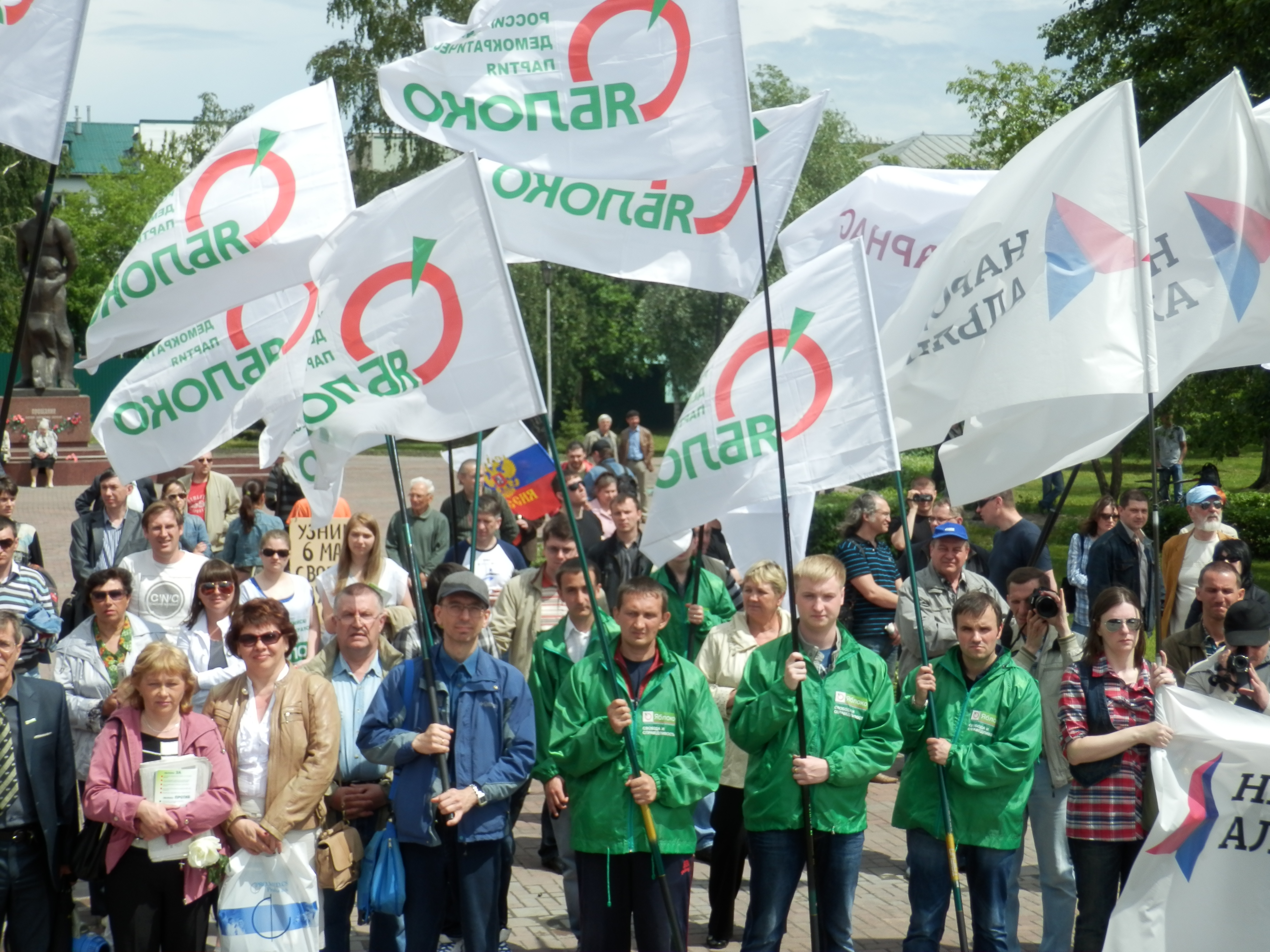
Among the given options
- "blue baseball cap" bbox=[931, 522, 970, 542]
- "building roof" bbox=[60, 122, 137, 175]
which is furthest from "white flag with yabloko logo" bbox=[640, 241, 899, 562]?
"building roof" bbox=[60, 122, 137, 175]

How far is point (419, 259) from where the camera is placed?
18.3 ft

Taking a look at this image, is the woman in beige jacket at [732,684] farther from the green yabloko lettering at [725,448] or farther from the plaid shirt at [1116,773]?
the plaid shirt at [1116,773]

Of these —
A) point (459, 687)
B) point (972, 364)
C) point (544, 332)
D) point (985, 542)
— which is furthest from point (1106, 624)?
point (544, 332)

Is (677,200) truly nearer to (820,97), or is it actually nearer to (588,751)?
(820,97)

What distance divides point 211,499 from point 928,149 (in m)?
71.7

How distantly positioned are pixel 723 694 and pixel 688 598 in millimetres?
1085

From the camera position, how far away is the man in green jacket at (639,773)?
536cm

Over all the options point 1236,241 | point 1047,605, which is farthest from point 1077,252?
point 1047,605

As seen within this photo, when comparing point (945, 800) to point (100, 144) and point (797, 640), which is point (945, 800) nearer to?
point (797, 640)

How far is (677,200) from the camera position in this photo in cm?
634

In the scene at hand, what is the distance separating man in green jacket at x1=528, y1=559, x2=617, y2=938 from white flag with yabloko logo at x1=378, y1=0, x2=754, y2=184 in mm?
1708

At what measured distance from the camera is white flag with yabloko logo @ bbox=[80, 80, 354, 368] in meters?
6.73

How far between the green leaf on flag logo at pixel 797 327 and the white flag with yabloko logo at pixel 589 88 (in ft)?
2.33

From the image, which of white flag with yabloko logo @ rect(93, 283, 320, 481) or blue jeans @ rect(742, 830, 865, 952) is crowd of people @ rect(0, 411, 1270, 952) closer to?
blue jeans @ rect(742, 830, 865, 952)
